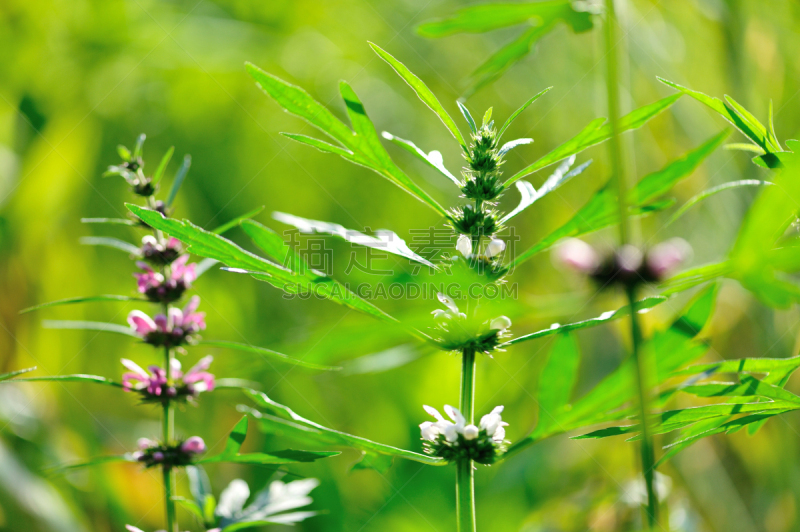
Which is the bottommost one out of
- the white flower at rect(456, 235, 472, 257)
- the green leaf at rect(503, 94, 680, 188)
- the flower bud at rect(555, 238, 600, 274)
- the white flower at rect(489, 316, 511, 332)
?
the white flower at rect(489, 316, 511, 332)

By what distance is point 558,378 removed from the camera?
0.95 ft

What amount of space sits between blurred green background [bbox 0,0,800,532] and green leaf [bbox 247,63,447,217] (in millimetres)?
373

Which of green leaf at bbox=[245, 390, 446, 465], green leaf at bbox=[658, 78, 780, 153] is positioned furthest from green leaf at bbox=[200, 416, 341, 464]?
green leaf at bbox=[658, 78, 780, 153]

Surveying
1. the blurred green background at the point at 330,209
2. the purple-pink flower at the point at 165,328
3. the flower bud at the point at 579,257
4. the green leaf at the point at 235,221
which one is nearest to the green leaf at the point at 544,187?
the green leaf at the point at 235,221

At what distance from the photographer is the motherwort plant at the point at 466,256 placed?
0.23 metres

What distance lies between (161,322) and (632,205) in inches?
11.6

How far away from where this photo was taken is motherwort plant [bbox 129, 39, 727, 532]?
0.23m

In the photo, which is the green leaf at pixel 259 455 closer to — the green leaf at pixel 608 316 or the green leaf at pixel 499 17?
the green leaf at pixel 608 316

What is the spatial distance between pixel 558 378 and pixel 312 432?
0.13 metres

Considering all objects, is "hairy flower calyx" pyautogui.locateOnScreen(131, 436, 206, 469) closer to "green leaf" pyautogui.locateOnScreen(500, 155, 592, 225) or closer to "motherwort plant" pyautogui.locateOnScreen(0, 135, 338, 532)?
Result: "motherwort plant" pyautogui.locateOnScreen(0, 135, 338, 532)

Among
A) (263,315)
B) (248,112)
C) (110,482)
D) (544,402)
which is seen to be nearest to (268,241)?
(544,402)

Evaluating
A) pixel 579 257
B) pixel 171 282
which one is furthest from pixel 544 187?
pixel 579 257

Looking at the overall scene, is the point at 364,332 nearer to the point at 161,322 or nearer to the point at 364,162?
the point at 364,162

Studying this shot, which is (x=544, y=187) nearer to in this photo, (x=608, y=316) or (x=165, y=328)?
(x=608, y=316)
